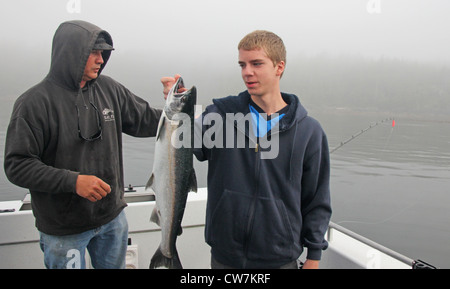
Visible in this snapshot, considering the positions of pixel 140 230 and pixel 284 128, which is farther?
pixel 140 230

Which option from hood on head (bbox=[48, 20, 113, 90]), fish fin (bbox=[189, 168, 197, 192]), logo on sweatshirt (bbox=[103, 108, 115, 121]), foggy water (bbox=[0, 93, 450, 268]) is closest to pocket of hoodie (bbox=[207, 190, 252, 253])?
fish fin (bbox=[189, 168, 197, 192])

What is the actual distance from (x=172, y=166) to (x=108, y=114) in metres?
0.77

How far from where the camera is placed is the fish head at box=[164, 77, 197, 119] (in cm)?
217

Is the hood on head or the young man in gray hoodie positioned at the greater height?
the hood on head

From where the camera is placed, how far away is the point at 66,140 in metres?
2.32

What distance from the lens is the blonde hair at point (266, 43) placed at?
2.10m

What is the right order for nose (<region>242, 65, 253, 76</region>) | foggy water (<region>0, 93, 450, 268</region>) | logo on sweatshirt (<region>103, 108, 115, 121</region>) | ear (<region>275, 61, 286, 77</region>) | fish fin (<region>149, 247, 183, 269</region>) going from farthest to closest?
1. foggy water (<region>0, 93, 450, 268</region>)
2. logo on sweatshirt (<region>103, 108, 115, 121</region>)
3. fish fin (<region>149, 247, 183, 269</region>)
4. ear (<region>275, 61, 286, 77</region>)
5. nose (<region>242, 65, 253, 76</region>)

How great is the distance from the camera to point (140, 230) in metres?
3.83

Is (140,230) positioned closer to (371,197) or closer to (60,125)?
(60,125)

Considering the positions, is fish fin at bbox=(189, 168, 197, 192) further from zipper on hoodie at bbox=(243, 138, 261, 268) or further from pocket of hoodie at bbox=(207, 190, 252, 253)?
zipper on hoodie at bbox=(243, 138, 261, 268)

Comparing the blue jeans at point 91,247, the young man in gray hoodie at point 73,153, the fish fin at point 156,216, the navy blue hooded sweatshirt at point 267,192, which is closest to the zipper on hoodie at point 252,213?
the navy blue hooded sweatshirt at point 267,192

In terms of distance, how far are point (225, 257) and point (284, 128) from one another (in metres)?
0.99

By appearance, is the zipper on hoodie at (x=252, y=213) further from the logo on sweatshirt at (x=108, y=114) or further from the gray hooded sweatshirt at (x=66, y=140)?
the logo on sweatshirt at (x=108, y=114)
